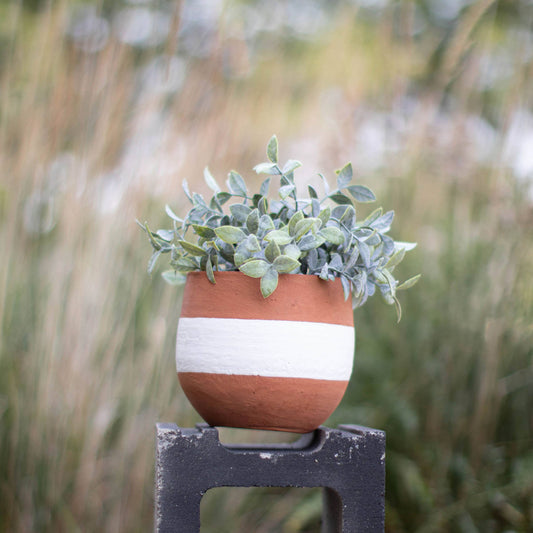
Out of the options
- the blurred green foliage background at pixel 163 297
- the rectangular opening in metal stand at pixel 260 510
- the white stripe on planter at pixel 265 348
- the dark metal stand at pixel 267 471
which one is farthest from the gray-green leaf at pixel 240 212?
the rectangular opening in metal stand at pixel 260 510

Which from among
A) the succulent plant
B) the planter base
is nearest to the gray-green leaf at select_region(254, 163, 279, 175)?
the succulent plant

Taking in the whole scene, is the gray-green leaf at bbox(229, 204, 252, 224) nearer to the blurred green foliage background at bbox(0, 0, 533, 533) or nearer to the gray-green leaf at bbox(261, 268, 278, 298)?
the gray-green leaf at bbox(261, 268, 278, 298)

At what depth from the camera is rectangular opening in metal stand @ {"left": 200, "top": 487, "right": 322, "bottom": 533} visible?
3.95ft

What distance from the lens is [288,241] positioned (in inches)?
23.2

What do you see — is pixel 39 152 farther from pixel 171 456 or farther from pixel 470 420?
pixel 470 420

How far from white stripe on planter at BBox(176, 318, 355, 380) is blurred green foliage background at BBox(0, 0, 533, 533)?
466 millimetres

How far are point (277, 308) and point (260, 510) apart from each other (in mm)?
855

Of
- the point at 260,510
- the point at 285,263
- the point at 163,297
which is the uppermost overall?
the point at 285,263

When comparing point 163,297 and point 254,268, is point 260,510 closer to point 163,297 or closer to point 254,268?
point 163,297

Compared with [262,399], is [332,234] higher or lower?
higher

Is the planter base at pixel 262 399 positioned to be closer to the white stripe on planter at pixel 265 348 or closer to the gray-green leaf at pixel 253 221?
the white stripe on planter at pixel 265 348

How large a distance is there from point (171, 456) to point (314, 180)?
1.11 m

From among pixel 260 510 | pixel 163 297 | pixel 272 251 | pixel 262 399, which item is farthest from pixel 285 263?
pixel 260 510

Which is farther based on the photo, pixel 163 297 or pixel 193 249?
pixel 163 297
